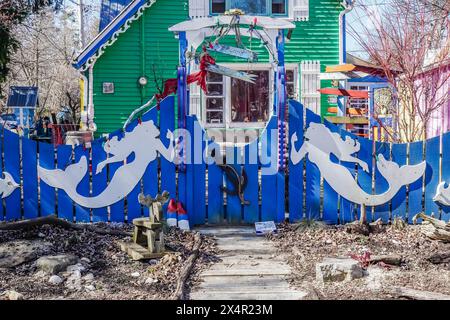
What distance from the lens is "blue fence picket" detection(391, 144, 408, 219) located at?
22.3 ft

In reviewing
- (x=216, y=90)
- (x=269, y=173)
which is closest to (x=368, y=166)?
→ (x=269, y=173)

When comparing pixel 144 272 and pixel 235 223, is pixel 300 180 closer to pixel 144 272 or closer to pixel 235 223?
pixel 235 223

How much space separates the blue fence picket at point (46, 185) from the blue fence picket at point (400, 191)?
440 cm

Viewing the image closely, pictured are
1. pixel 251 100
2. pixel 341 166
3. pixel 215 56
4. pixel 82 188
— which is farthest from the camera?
pixel 251 100

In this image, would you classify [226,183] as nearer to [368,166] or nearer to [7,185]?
[368,166]

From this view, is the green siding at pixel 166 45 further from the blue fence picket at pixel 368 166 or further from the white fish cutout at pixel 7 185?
the white fish cutout at pixel 7 185

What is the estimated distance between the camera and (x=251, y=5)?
540 inches

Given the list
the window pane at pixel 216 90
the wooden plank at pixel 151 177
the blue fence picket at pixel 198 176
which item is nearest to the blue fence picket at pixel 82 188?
the wooden plank at pixel 151 177

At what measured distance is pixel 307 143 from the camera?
6.79 meters

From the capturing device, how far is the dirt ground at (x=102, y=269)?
4.46m

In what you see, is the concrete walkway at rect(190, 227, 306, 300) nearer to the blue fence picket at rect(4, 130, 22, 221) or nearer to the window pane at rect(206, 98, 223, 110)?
the blue fence picket at rect(4, 130, 22, 221)

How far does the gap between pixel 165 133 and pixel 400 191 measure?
315 centimetres

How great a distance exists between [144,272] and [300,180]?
2.65m

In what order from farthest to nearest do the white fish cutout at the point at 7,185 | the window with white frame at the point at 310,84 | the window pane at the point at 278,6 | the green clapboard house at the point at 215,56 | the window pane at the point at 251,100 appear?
the window pane at the point at 251,100 → the window pane at the point at 278,6 → the green clapboard house at the point at 215,56 → the window with white frame at the point at 310,84 → the white fish cutout at the point at 7,185
